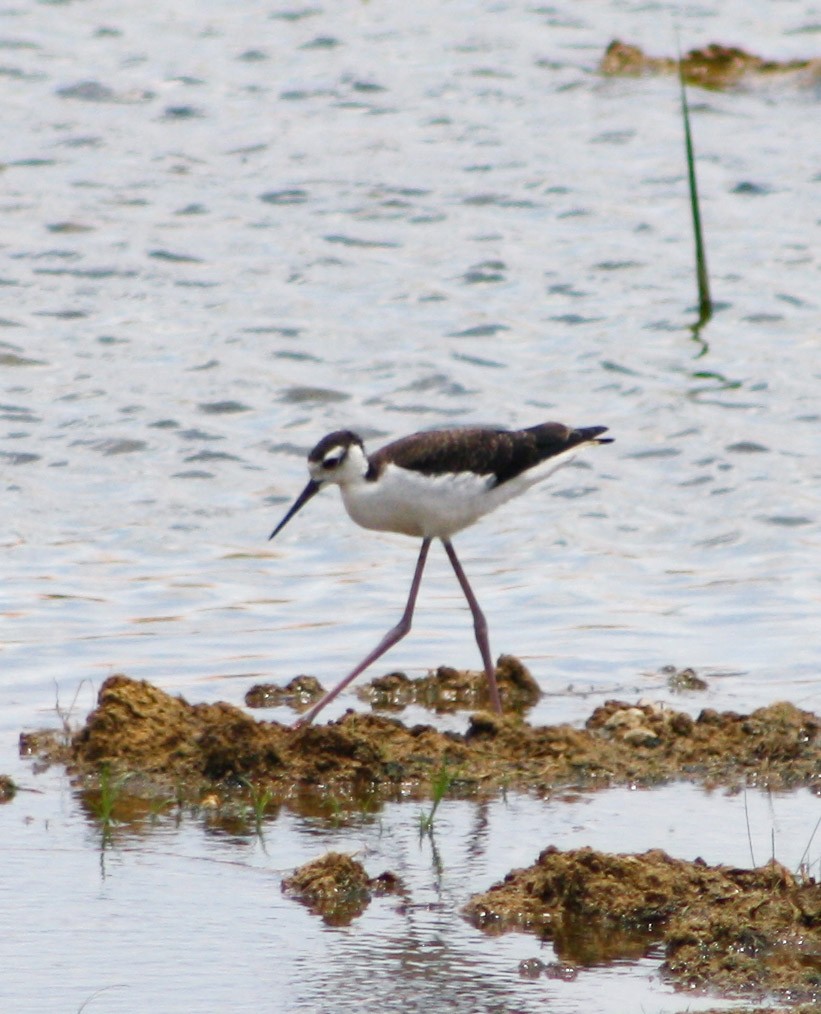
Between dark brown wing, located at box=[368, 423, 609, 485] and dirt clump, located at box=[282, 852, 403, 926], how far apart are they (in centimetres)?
261

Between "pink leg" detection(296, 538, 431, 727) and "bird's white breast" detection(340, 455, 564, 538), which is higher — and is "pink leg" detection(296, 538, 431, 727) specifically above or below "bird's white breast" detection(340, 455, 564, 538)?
below

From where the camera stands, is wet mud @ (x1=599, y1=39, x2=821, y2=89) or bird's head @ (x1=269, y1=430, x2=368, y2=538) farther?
wet mud @ (x1=599, y1=39, x2=821, y2=89)

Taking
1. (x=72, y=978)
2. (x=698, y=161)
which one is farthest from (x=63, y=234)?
(x=72, y=978)

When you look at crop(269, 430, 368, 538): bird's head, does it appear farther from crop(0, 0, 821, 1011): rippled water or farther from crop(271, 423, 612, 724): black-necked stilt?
crop(0, 0, 821, 1011): rippled water

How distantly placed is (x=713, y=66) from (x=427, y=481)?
1254 centimetres

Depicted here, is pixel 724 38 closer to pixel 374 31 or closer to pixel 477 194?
pixel 374 31

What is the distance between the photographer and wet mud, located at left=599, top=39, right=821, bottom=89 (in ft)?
63.5

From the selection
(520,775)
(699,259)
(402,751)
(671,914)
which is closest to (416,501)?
(402,751)

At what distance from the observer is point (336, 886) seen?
5504 mm

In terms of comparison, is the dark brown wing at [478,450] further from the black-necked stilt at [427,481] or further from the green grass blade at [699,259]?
the green grass blade at [699,259]

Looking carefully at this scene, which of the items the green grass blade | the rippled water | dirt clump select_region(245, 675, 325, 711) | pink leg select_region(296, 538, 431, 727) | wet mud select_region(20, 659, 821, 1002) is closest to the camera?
wet mud select_region(20, 659, 821, 1002)

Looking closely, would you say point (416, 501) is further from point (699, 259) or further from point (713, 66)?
point (713, 66)

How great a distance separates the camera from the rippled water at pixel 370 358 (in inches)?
329

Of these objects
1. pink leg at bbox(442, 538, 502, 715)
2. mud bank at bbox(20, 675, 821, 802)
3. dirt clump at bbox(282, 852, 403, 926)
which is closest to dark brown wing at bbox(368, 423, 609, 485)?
pink leg at bbox(442, 538, 502, 715)
